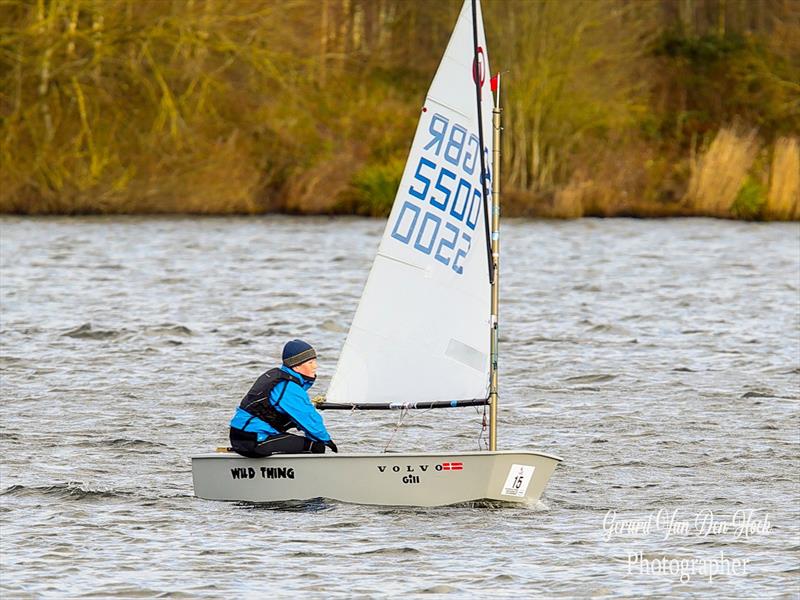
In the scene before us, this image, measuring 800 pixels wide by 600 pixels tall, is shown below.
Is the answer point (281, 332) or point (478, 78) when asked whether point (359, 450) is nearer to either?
point (478, 78)

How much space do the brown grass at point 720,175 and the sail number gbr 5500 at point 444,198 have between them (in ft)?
97.2

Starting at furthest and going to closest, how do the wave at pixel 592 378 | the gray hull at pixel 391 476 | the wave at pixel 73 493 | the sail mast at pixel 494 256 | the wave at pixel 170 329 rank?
the wave at pixel 170 329 < the wave at pixel 592 378 < the wave at pixel 73 493 < the sail mast at pixel 494 256 < the gray hull at pixel 391 476

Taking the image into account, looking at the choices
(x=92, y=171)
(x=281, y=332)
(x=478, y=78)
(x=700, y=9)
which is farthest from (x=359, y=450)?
(x=700, y=9)

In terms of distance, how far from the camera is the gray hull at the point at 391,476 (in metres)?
11.6

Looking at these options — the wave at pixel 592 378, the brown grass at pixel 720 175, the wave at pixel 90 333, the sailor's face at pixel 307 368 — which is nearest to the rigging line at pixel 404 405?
the sailor's face at pixel 307 368

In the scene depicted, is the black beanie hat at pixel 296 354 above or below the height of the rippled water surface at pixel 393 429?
above

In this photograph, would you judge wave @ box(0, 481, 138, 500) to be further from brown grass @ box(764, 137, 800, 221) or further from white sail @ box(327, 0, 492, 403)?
brown grass @ box(764, 137, 800, 221)

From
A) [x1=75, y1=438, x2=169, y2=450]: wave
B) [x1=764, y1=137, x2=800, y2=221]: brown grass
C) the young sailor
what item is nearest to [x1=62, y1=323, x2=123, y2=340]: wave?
[x1=75, y1=438, x2=169, y2=450]: wave

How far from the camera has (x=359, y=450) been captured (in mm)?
14914

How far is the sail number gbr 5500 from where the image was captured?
480 inches

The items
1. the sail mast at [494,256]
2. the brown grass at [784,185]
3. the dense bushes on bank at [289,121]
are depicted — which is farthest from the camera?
the dense bushes on bank at [289,121]

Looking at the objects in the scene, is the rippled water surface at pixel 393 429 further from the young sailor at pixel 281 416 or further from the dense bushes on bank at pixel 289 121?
the dense bushes on bank at pixel 289 121

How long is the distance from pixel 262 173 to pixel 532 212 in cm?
736

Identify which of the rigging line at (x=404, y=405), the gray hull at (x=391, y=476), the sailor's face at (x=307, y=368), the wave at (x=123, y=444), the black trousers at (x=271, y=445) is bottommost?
the wave at (x=123, y=444)
